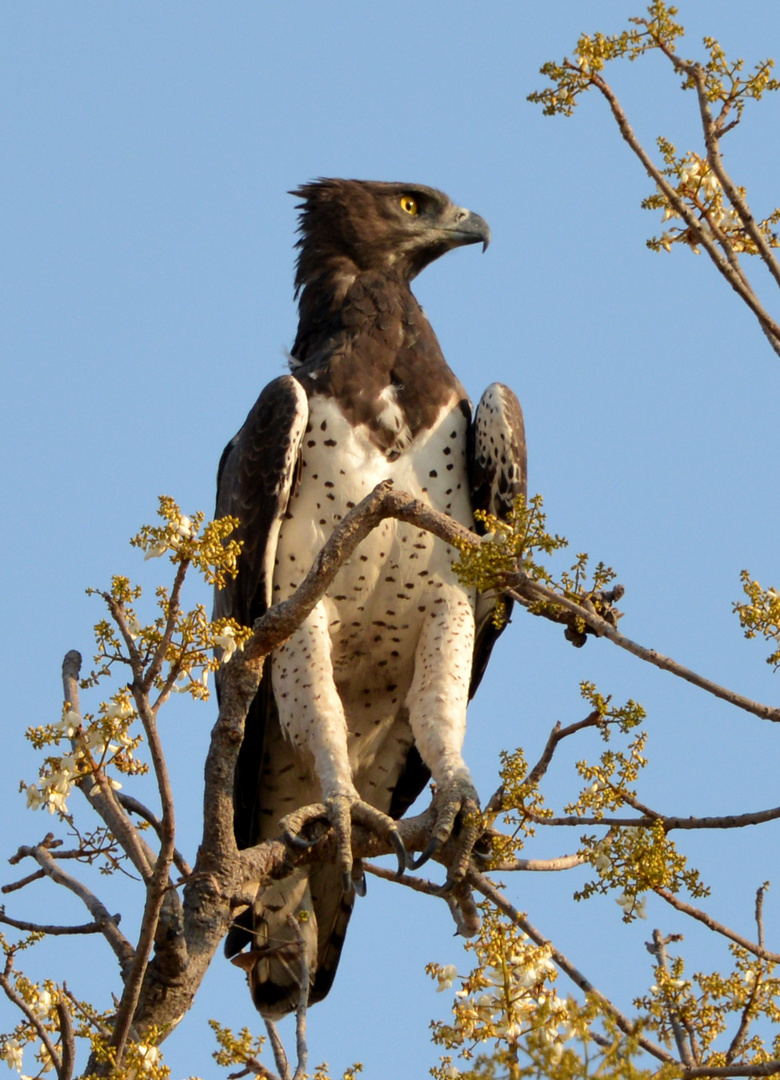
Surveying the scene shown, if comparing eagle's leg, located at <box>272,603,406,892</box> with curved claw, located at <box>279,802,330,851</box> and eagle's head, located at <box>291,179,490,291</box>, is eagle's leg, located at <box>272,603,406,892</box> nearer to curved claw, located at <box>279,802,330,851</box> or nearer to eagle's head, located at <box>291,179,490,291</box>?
curved claw, located at <box>279,802,330,851</box>

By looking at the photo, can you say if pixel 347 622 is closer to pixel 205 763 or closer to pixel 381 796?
pixel 381 796

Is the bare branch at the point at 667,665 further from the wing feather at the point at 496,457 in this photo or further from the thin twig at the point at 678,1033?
the wing feather at the point at 496,457

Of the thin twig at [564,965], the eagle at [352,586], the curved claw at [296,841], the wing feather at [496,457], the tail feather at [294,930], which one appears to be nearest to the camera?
the thin twig at [564,965]

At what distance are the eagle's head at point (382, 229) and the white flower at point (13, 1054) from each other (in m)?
4.92

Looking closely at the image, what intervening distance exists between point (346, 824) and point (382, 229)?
3.92 meters

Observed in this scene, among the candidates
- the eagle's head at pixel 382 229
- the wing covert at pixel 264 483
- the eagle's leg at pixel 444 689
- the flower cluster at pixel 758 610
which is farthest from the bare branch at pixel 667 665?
the eagle's head at pixel 382 229

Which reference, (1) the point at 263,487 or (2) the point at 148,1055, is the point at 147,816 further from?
(1) the point at 263,487

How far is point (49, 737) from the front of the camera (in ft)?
13.8

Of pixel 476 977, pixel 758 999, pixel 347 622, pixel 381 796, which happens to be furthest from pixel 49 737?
pixel 381 796

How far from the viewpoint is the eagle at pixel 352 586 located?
7.44 m

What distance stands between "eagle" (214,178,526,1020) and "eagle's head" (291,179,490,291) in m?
0.51

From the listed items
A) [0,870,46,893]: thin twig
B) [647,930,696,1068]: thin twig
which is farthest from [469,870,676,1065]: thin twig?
[0,870,46,893]: thin twig

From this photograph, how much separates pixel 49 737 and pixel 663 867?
1.74 metres

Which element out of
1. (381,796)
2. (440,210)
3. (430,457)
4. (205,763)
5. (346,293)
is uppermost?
(440,210)
